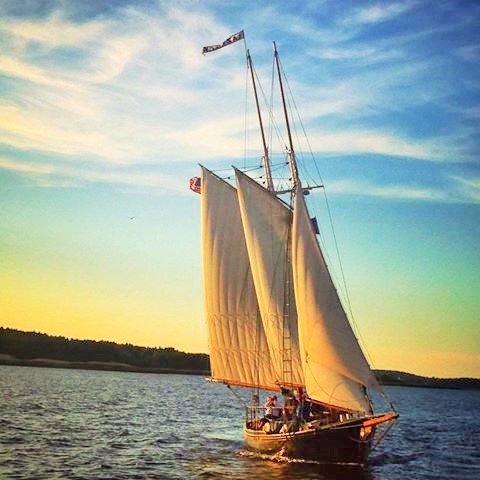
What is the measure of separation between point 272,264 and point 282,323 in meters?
4.23

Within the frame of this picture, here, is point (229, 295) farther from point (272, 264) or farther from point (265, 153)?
point (265, 153)

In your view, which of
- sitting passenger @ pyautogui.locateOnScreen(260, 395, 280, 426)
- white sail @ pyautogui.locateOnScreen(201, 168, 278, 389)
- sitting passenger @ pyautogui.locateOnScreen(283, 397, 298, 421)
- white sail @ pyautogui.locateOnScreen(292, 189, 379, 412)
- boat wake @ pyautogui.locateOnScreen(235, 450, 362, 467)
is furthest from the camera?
white sail @ pyautogui.locateOnScreen(201, 168, 278, 389)

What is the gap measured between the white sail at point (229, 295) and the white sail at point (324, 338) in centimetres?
902

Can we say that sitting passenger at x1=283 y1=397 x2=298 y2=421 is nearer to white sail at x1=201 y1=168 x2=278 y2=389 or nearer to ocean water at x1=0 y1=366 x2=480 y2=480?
ocean water at x1=0 y1=366 x2=480 y2=480

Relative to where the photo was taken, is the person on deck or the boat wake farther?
the person on deck

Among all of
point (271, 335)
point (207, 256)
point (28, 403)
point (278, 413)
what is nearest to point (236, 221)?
point (207, 256)

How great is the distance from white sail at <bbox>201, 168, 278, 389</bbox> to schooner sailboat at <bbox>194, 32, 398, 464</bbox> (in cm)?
8

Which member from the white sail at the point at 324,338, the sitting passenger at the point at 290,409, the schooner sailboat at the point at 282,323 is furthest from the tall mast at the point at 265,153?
the sitting passenger at the point at 290,409

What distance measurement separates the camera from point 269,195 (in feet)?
143

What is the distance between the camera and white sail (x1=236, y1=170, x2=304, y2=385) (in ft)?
136

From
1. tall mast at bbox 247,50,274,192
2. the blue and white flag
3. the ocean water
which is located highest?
the blue and white flag

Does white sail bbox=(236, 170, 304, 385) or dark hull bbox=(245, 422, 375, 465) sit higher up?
white sail bbox=(236, 170, 304, 385)

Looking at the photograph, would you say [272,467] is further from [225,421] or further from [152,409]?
[152,409]

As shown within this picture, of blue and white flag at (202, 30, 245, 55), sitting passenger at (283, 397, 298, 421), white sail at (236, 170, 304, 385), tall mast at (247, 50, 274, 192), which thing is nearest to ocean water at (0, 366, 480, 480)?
sitting passenger at (283, 397, 298, 421)
